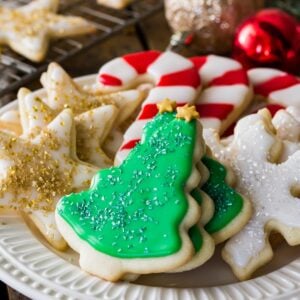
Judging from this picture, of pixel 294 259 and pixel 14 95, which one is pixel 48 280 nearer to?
pixel 294 259

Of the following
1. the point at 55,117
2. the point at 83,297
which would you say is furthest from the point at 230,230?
the point at 55,117

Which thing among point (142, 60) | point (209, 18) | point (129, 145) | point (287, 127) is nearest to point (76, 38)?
point (209, 18)

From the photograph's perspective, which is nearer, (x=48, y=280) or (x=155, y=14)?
(x=48, y=280)

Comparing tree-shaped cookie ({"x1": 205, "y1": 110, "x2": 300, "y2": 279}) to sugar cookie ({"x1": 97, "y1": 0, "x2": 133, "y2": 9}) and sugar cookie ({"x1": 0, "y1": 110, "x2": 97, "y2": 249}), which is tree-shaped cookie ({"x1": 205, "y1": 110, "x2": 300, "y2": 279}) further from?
sugar cookie ({"x1": 97, "y1": 0, "x2": 133, "y2": 9})

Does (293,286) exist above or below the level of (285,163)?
below

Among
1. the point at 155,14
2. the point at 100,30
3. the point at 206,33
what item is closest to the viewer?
the point at 206,33

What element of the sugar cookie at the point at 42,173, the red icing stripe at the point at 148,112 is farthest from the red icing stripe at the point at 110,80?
the sugar cookie at the point at 42,173

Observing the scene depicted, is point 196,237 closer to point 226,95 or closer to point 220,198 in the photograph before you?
point 220,198
